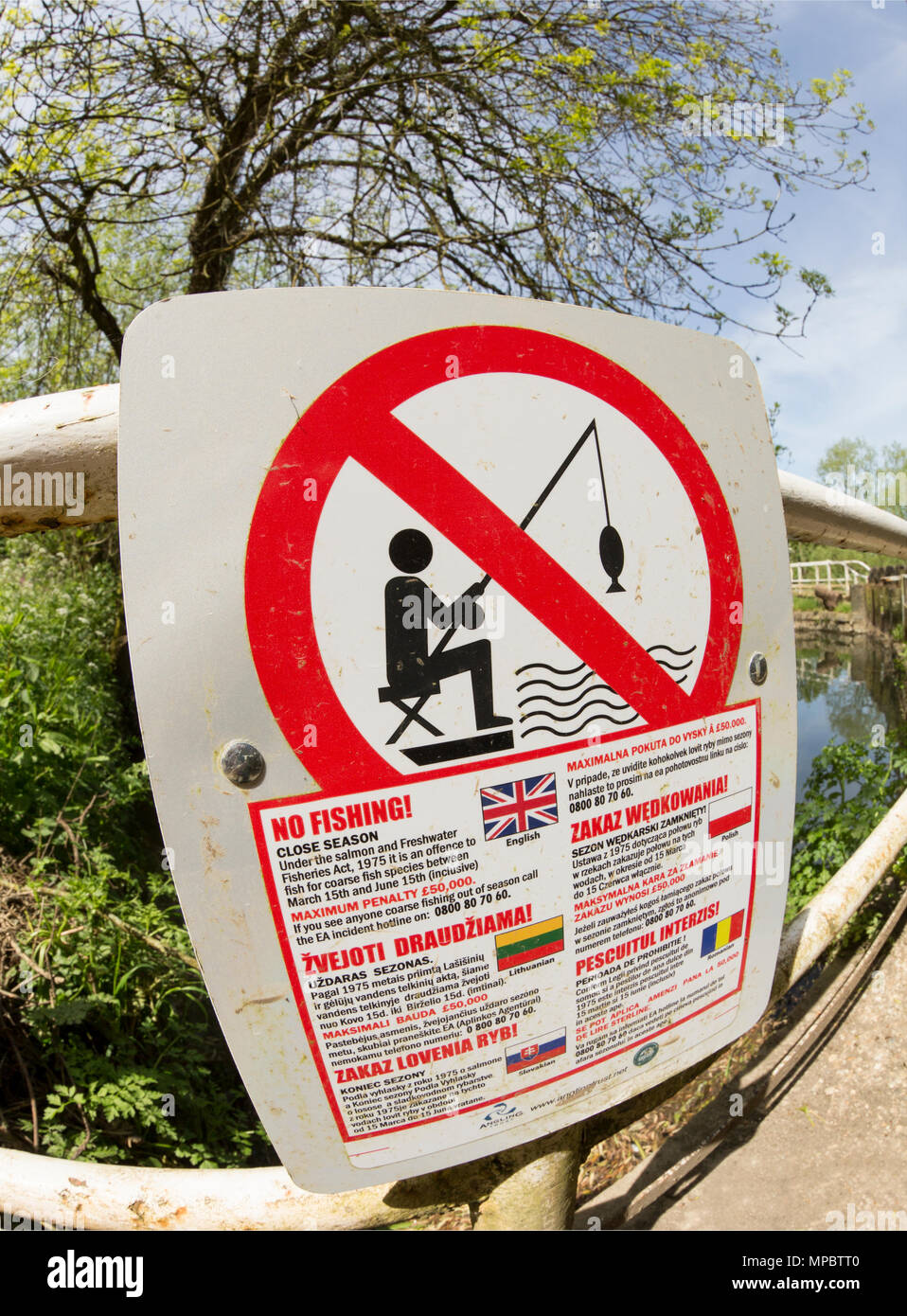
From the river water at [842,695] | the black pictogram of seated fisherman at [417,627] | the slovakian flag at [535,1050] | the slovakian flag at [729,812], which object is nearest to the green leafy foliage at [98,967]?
the slovakian flag at [535,1050]

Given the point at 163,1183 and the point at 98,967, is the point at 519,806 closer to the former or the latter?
the point at 163,1183

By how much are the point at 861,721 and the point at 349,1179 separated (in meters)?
11.6

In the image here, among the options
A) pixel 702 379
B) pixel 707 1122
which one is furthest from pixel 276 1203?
pixel 707 1122

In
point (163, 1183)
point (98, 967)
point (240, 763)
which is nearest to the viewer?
point (240, 763)

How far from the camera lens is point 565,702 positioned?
91cm

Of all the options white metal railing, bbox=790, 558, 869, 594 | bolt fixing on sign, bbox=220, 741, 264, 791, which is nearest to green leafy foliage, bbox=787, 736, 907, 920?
bolt fixing on sign, bbox=220, 741, 264, 791

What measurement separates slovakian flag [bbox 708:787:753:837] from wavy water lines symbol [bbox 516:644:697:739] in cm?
23

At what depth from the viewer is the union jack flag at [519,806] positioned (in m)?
0.87

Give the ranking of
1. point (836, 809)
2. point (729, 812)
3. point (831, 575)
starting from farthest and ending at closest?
point (831, 575) < point (836, 809) < point (729, 812)

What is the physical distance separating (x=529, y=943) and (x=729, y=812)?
1.18 ft

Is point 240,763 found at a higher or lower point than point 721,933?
higher

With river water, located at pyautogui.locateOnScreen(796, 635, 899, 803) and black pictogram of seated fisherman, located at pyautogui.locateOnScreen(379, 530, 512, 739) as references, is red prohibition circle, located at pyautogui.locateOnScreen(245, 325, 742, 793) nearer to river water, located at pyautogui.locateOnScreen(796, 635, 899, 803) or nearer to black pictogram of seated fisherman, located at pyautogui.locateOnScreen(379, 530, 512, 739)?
black pictogram of seated fisherman, located at pyautogui.locateOnScreen(379, 530, 512, 739)

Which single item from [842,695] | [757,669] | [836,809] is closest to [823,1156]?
[757,669]

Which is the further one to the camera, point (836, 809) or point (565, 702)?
point (836, 809)
